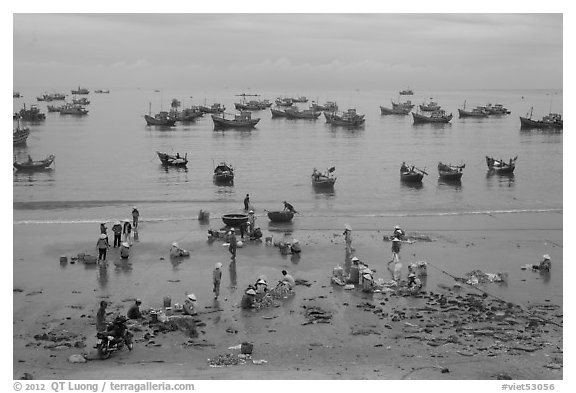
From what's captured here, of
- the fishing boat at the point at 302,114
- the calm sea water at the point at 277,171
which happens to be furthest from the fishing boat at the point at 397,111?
the calm sea water at the point at 277,171

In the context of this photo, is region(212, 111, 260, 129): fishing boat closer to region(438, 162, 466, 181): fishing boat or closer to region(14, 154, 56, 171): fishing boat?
region(14, 154, 56, 171): fishing boat

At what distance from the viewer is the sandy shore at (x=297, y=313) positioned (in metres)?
12.1

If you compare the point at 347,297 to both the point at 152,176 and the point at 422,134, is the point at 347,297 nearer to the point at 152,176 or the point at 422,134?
the point at 152,176

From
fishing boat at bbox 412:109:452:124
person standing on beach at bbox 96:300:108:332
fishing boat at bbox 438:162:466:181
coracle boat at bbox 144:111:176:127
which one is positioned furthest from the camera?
fishing boat at bbox 412:109:452:124

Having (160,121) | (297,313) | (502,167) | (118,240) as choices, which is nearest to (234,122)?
(160,121)

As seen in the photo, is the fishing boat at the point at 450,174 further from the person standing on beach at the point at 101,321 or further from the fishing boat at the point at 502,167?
the person standing on beach at the point at 101,321

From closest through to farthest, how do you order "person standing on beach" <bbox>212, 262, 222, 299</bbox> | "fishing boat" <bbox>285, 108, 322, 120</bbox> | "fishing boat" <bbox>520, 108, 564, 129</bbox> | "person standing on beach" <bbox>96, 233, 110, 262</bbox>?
1. "person standing on beach" <bbox>212, 262, 222, 299</bbox>
2. "person standing on beach" <bbox>96, 233, 110, 262</bbox>
3. "fishing boat" <bbox>520, 108, 564, 129</bbox>
4. "fishing boat" <bbox>285, 108, 322, 120</bbox>

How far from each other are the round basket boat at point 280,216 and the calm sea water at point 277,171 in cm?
397

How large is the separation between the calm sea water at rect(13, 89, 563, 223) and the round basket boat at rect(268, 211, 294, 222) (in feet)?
13.0

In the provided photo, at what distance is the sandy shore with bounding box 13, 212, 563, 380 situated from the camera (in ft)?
39.7

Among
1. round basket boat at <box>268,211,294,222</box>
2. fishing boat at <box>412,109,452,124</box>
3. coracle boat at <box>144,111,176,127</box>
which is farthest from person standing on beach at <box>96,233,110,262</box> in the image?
fishing boat at <box>412,109,452,124</box>

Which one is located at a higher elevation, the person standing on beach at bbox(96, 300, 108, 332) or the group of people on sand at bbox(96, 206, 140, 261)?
the group of people on sand at bbox(96, 206, 140, 261)

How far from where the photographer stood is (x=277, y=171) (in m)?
48.4
